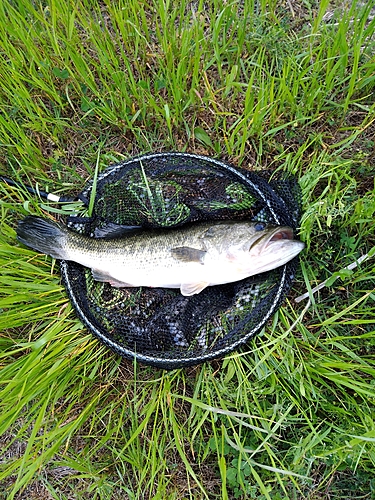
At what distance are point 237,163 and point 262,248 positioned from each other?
855 millimetres

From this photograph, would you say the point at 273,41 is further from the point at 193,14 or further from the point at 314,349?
the point at 314,349

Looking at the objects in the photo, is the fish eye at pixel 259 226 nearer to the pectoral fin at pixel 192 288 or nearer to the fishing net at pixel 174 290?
the fishing net at pixel 174 290

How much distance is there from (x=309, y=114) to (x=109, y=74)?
1.48 m

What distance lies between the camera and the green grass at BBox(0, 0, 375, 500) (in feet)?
8.46

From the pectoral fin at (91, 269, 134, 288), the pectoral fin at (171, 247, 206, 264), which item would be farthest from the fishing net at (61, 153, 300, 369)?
the pectoral fin at (171, 247, 206, 264)

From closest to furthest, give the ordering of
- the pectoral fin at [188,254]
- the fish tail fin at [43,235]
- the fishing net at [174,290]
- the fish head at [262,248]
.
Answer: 1. the fish head at [262,248]
2. the pectoral fin at [188,254]
3. the fishing net at [174,290]
4. the fish tail fin at [43,235]

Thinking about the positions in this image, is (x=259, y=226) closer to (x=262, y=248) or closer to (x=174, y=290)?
(x=262, y=248)

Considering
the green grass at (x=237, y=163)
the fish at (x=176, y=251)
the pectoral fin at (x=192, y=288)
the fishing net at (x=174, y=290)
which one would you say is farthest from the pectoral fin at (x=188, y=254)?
the green grass at (x=237, y=163)

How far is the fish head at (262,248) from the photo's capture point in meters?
2.40

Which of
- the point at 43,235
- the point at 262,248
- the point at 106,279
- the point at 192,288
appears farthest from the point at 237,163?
the point at 43,235

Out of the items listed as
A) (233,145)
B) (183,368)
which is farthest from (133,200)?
(183,368)

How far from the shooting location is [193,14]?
9.71 feet

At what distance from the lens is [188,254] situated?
8.33 ft

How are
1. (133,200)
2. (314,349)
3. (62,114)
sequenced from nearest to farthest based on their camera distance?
1. (314,349)
2. (133,200)
3. (62,114)
